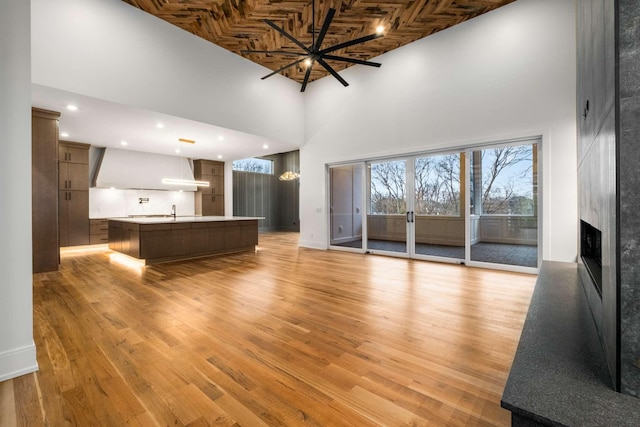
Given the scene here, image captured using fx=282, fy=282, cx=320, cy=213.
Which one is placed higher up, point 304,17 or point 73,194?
point 304,17

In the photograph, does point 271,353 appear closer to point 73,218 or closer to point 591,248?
point 591,248

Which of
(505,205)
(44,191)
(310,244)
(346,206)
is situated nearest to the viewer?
(44,191)

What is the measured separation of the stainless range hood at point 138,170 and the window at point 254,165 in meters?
2.97

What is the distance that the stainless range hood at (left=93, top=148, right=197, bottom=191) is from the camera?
785cm

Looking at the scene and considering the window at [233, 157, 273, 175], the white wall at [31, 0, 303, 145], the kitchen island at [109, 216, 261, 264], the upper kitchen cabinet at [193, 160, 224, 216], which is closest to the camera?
the white wall at [31, 0, 303, 145]

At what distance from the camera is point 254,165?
517 inches

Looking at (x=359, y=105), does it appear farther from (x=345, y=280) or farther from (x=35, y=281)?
(x=35, y=281)

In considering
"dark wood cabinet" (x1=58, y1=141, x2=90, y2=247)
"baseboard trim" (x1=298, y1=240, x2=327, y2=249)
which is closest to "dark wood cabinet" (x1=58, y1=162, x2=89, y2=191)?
"dark wood cabinet" (x1=58, y1=141, x2=90, y2=247)

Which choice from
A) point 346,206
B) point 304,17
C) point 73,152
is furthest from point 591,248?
point 73,152

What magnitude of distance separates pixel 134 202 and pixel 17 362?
26.0 ft

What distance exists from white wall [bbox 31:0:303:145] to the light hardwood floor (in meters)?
3.14

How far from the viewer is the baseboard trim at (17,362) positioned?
5.82 ft

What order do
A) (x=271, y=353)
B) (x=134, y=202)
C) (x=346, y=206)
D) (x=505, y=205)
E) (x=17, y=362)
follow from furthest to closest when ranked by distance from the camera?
Result: (x=134, y=202), (x=346, y=206), (x=505, y=205), (x=271, y=353), (x=17, y=362)

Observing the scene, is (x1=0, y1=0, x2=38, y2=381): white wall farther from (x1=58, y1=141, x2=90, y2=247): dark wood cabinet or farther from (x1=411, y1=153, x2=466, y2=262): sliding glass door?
(x1=58, y1=141, x2=90, y2=247): dark wood cabinet
